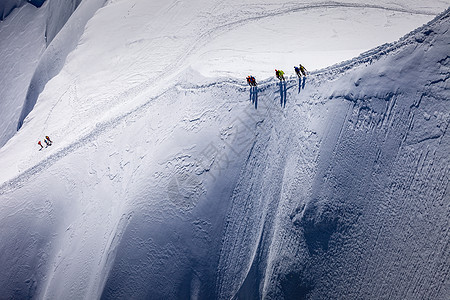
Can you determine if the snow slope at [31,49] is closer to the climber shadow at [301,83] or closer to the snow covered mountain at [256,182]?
the snow covered mountain at [256,182]

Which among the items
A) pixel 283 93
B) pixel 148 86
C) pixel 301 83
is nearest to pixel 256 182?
pixel 283 93

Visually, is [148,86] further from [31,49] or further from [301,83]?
[31,49]

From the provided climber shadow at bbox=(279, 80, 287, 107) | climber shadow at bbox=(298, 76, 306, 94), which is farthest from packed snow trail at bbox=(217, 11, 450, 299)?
climber shadow at bbox=(279, 80, 287, 107)

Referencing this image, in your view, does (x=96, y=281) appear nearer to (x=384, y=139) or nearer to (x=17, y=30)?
(x=384, y=139)

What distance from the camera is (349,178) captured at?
11688mm

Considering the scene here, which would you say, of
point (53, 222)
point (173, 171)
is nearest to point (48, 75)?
point (53, 222)

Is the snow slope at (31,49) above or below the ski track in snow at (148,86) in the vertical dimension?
above

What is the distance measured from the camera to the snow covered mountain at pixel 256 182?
35.6ft

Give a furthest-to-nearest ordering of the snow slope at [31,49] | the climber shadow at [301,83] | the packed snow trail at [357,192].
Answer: the snow slope at [31,49]
the climber shadow at [301,83]
the packed snow trail at [357,192]

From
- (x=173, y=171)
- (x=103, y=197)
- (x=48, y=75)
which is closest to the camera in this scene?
(x=173, y=171)

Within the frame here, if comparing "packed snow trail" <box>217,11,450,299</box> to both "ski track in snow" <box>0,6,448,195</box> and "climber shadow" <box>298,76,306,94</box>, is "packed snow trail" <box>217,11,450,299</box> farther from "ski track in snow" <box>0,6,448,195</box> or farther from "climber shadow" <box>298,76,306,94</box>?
"climber shadow" <box>298,76,306,94</box>

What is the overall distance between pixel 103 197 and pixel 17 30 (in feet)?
99.0

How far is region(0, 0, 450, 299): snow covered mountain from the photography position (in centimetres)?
1086

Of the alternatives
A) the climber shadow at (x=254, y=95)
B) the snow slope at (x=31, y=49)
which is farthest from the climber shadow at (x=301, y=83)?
the snow slope at (x=31, y=49)
